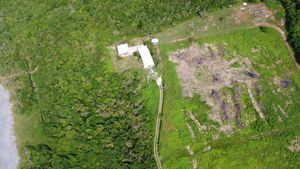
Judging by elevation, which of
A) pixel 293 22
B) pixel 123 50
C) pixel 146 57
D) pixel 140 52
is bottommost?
pixel 146 57

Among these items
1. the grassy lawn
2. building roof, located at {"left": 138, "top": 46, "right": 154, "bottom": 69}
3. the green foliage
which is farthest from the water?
the green foliage

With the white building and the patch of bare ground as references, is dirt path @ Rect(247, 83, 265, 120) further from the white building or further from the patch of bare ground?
the white building

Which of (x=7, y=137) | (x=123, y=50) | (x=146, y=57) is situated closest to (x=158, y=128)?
(x=146, y=57)

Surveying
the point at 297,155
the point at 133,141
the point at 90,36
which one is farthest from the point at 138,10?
the point at 297,155

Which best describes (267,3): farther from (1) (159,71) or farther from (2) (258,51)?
(1) (159,71)

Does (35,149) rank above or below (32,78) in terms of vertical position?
below

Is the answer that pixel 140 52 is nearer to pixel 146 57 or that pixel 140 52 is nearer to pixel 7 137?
pixel 146 57

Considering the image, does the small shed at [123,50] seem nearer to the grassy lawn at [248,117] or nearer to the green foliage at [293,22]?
the grassy lawn at [248,117]
